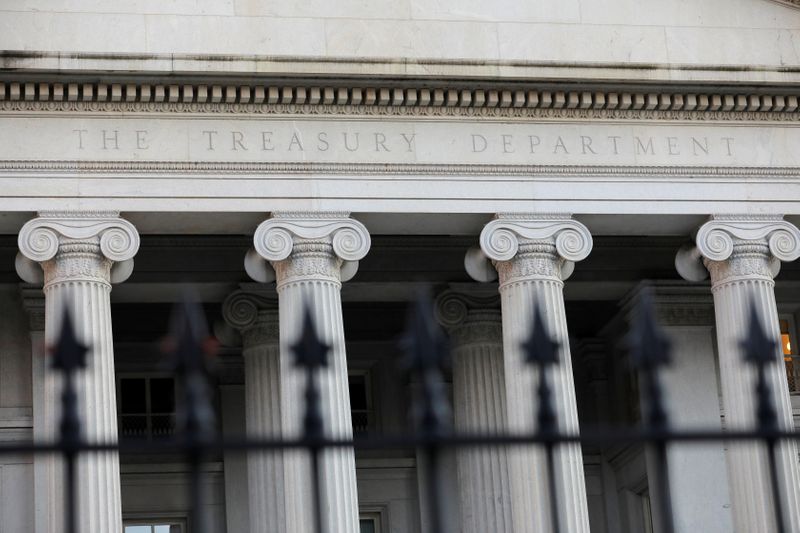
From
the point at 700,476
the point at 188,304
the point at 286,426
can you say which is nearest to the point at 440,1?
the point at 286,426

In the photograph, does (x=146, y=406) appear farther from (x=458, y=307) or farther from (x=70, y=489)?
(x=70, y=489)

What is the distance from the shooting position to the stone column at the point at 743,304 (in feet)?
98.6

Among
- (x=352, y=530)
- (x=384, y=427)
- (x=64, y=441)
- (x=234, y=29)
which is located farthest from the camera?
(x=384, y=427)

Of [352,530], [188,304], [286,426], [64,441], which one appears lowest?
[64,441]

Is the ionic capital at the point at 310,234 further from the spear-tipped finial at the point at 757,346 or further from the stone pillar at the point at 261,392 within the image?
the spear-tipped finial at the point at 757,346

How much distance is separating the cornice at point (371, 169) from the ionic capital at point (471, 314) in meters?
4.21

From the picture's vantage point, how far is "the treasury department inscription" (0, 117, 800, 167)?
29078 millimetres

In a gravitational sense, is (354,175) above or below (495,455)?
above

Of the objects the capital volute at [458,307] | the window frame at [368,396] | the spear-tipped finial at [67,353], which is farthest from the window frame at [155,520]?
the spear-tipped finial at [67,353]

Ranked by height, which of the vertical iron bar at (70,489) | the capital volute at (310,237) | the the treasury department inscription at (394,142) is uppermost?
the the treasury department inscription at (394,142)

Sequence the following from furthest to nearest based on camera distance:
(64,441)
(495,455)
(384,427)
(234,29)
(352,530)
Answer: (384,427) → (495,455) → (234,29) → (352,530) → (64,441)

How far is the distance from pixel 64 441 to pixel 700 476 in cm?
2625

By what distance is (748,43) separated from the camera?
3175 cm

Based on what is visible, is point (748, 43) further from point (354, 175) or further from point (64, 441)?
point (64, 441)
